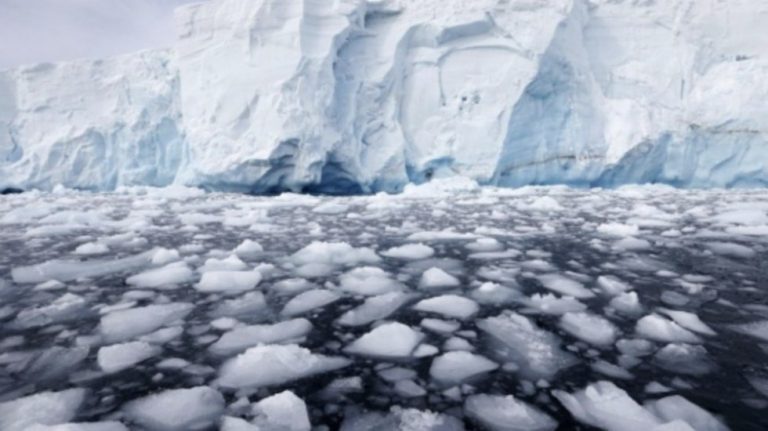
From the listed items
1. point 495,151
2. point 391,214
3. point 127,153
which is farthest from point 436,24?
point 127,153

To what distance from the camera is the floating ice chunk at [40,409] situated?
0.95 metres

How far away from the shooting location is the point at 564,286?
201 cm

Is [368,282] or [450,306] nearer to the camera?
[450,306]

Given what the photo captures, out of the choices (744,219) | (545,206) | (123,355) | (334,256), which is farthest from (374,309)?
(545,206)

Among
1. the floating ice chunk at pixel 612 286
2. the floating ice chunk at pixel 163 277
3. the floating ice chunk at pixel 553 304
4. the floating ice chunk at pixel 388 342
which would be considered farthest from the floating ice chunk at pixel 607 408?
the floating ice chunk at pixel 163 277

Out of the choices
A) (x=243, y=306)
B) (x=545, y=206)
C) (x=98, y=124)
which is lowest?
(x=545, y=206)

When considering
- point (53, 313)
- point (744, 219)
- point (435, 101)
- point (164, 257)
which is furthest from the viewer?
point (435, 101)

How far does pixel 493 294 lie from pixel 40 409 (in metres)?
1.52

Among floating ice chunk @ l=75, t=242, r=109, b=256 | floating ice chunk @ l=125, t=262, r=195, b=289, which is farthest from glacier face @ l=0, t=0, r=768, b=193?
floating ice chunk @ l=125, t=262, r=195, b=289

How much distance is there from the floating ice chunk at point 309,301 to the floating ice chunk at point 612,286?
1155 millimetres

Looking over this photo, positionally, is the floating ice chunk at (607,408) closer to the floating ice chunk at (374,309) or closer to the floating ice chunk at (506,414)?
the floating ice chunk at (506,414)

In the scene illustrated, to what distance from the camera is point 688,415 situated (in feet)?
3.27

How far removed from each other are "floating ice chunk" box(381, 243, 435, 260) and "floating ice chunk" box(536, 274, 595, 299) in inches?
30.3

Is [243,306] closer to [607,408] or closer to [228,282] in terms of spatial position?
[228,282]
